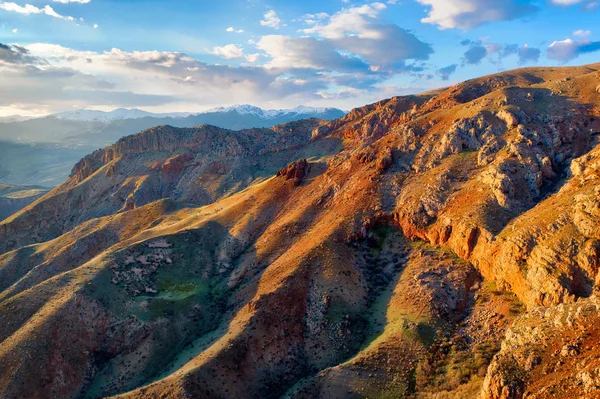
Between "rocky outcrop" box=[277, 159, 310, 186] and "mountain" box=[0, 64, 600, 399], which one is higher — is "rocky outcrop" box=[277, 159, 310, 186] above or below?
above

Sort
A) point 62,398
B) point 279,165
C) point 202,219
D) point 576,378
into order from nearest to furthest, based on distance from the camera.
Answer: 1. point 576,378
2. point 62,398
3. point 202,219
4. point 279,165

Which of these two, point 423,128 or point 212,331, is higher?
point 423,128

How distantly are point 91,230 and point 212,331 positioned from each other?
65.5 meters

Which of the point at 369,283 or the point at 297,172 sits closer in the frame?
the point at 369,283

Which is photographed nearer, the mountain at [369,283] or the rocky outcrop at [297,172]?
the mountain at [369,283]

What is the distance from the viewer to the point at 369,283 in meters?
61.0

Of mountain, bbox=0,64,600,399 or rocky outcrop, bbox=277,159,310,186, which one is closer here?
mountain, bbox=0,64,600,399

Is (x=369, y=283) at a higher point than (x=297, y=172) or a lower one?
lower

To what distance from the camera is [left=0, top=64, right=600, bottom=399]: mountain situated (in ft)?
139

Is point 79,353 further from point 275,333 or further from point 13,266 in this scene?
point 13,266

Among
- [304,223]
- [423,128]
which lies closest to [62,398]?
[304,223]

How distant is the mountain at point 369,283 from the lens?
42344 mm

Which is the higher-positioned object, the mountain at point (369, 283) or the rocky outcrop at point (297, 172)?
the rocky outcrop at point (297, 172)

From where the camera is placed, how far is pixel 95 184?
16500 centimetres
